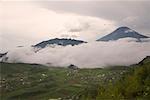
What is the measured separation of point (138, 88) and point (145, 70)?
30.3 meters

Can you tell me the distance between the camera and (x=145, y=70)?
15375 cm

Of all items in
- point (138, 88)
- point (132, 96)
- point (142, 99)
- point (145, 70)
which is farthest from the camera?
point (145, 70)

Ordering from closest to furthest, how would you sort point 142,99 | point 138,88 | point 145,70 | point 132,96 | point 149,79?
point 142,99
point 132,96
point 138,88
point 149,79
point 145,70

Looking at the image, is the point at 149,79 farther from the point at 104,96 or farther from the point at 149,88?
the point at 104,96

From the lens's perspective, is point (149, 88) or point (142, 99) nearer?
point (142, 99)

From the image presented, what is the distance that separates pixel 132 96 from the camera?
4601 inches

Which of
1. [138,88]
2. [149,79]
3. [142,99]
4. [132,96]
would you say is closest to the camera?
[142,99]

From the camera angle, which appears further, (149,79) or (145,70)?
(145,70)

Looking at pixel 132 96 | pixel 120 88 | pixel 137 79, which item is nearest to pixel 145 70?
pixel 137 79

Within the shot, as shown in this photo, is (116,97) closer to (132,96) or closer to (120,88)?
(132,96)

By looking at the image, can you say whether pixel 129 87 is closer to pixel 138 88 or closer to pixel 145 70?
pixel 138 88

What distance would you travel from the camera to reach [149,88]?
120500mm

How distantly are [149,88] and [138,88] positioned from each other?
541 cm

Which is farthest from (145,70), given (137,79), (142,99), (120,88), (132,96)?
(142,99)
